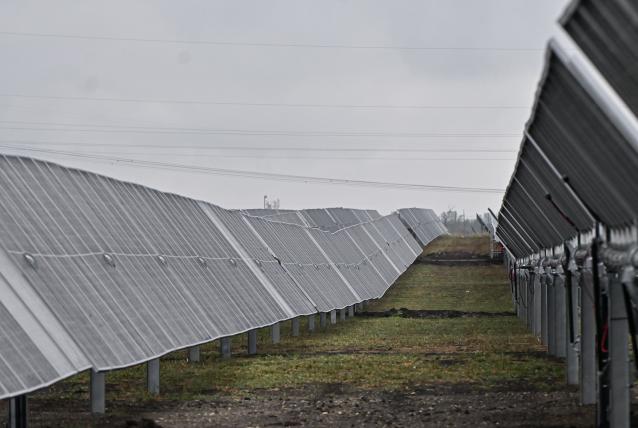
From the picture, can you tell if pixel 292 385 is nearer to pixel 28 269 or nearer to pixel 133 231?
pixel 133 231

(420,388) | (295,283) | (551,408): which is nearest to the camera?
(551,408)

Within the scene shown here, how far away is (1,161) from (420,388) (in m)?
9.43

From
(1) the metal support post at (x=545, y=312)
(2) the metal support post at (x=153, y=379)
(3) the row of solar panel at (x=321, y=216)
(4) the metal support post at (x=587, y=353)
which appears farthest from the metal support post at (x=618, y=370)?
(3) the row of solar panel at (x=321, y=216)

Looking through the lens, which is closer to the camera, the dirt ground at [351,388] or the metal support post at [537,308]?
the dirt ground at [351,388]

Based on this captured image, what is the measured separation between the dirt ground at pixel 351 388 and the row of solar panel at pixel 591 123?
151 inches

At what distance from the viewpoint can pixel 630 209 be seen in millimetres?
16172

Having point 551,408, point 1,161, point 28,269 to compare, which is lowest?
point 551,408

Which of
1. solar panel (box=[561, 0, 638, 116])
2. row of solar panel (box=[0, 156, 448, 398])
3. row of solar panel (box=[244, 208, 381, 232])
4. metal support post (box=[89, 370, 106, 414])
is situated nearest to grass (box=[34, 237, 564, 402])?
row of solar panel (box=[0, 156, 448, 398])

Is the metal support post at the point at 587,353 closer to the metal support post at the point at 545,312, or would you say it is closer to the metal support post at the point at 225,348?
the metal support post at the point at 545,312

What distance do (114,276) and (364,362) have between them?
29.3 feet

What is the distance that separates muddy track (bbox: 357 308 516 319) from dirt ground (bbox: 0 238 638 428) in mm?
9065

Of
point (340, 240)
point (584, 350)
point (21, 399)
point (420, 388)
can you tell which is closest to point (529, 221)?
point (420, 388)

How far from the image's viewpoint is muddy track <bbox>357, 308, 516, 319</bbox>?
5258 cm

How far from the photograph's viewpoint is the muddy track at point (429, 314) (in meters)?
52.6
